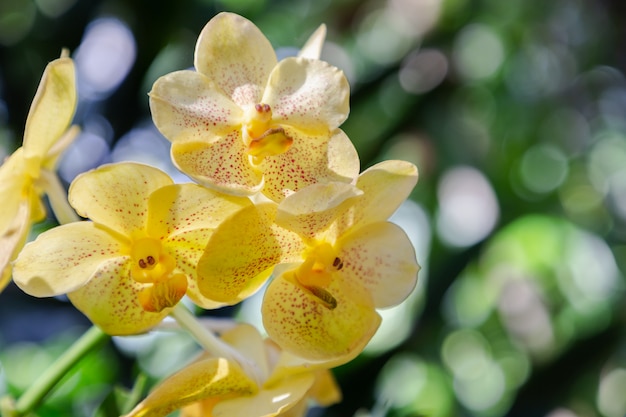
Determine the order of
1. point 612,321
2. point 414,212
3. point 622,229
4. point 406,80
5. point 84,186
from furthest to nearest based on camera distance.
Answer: point 622,229 → point 406,80 → point 414,212 → point 612,321 → point 84,186

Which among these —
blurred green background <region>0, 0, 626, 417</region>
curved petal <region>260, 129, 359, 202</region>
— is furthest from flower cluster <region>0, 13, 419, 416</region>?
blurred green background <region>0, 0, 626, 417</region>

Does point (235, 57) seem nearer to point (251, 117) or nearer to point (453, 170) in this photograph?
point (251, 117)

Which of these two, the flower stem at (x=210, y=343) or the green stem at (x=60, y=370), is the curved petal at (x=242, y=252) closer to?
the flower stem at (x=210, y=343)

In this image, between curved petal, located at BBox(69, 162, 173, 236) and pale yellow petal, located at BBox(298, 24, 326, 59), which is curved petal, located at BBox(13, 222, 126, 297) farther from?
pale yellow petal, located at BBox(298, 24, 326, 59)

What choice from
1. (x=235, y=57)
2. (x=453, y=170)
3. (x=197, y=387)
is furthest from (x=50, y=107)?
(x=453, y=170)

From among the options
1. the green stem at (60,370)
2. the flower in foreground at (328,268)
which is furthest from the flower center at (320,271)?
the green stem at (60,370)

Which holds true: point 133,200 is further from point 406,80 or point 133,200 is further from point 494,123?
point 494,123

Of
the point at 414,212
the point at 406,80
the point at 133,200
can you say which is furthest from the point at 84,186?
the point at 406,80

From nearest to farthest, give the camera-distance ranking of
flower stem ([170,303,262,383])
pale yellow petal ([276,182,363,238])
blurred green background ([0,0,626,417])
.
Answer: pale yellow petal ([276,182,363,238]), flower stem ([170,303,262,383]), blurred green background ([0,0,626,417])
